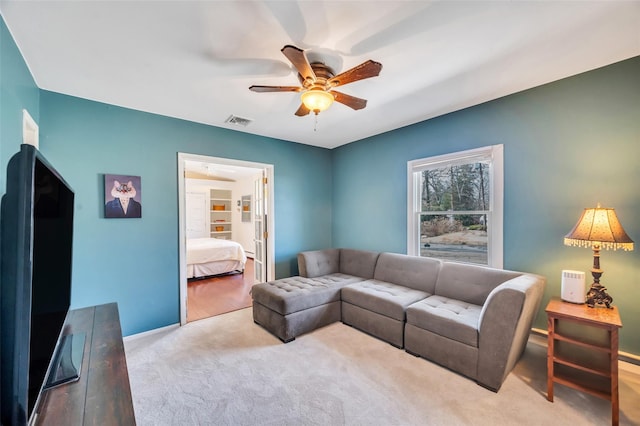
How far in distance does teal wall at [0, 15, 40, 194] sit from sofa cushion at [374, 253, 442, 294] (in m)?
3.50

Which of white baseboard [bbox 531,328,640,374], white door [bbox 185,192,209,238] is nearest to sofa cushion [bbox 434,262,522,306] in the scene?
white baseboard [bbox 531,328,640,374]

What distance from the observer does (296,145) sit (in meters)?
4.52

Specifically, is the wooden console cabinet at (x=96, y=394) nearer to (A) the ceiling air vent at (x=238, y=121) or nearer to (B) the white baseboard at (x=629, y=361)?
(A) the ceiling air vent at (x=238, y=121)

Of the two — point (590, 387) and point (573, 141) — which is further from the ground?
point (573, 141)

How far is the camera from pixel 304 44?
1.92m

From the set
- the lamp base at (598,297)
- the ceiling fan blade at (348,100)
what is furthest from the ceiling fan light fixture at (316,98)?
the lamp base at (598,297)

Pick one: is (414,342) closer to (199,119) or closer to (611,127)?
(611,127)

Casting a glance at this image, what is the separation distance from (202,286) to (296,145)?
310 cm

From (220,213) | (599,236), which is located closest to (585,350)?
(599,236)

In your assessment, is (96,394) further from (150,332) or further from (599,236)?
(599,236)

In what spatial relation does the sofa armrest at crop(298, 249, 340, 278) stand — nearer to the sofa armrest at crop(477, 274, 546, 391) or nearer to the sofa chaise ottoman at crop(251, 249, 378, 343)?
the sofa chaise ottoman at crop(251, 249, 378, 343)

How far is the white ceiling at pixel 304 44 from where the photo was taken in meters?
Result: 1.62

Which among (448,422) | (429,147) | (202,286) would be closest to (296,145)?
(429,147)

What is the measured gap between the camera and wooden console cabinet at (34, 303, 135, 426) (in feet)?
3.14
